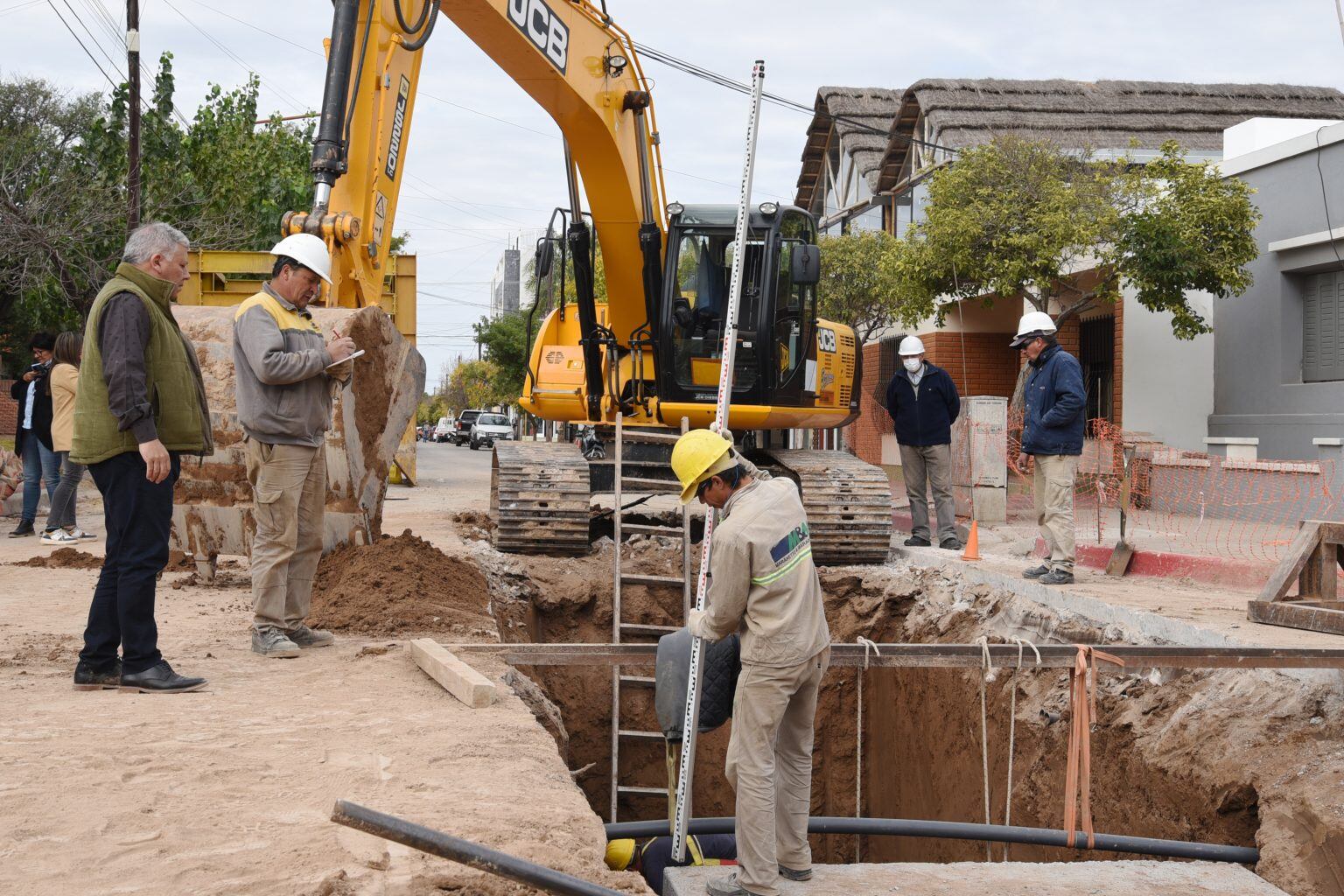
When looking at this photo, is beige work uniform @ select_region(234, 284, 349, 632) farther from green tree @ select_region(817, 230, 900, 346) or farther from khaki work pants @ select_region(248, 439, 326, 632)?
green tree @ select_region(817, 230, 900, 346)

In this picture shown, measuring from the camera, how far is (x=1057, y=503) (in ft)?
31.3

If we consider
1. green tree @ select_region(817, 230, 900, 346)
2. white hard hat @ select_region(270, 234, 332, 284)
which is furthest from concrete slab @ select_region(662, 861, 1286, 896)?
green tree @ select_region(817, 230, 900, 346)

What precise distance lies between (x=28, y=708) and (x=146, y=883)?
6.92 ft

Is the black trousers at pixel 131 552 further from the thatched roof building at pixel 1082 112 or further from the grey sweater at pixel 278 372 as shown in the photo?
the thatched roof building at pixel 1082 112

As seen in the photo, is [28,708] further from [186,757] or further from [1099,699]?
[1099,699]

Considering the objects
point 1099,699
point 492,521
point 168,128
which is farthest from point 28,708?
point 168,128

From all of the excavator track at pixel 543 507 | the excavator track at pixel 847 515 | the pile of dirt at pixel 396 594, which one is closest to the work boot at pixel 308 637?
the pile of dirt at pixel 396 594

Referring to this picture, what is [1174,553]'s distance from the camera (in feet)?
36.0

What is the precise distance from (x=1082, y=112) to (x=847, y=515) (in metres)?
18.0

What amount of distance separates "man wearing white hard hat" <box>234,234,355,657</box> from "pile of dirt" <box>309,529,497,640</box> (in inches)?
34.5

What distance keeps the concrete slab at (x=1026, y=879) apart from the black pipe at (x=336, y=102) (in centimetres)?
419

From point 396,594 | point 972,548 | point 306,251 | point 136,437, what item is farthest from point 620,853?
point 972,548

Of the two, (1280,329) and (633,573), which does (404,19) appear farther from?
(1280,329)

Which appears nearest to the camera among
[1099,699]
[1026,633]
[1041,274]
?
[1099,699]
